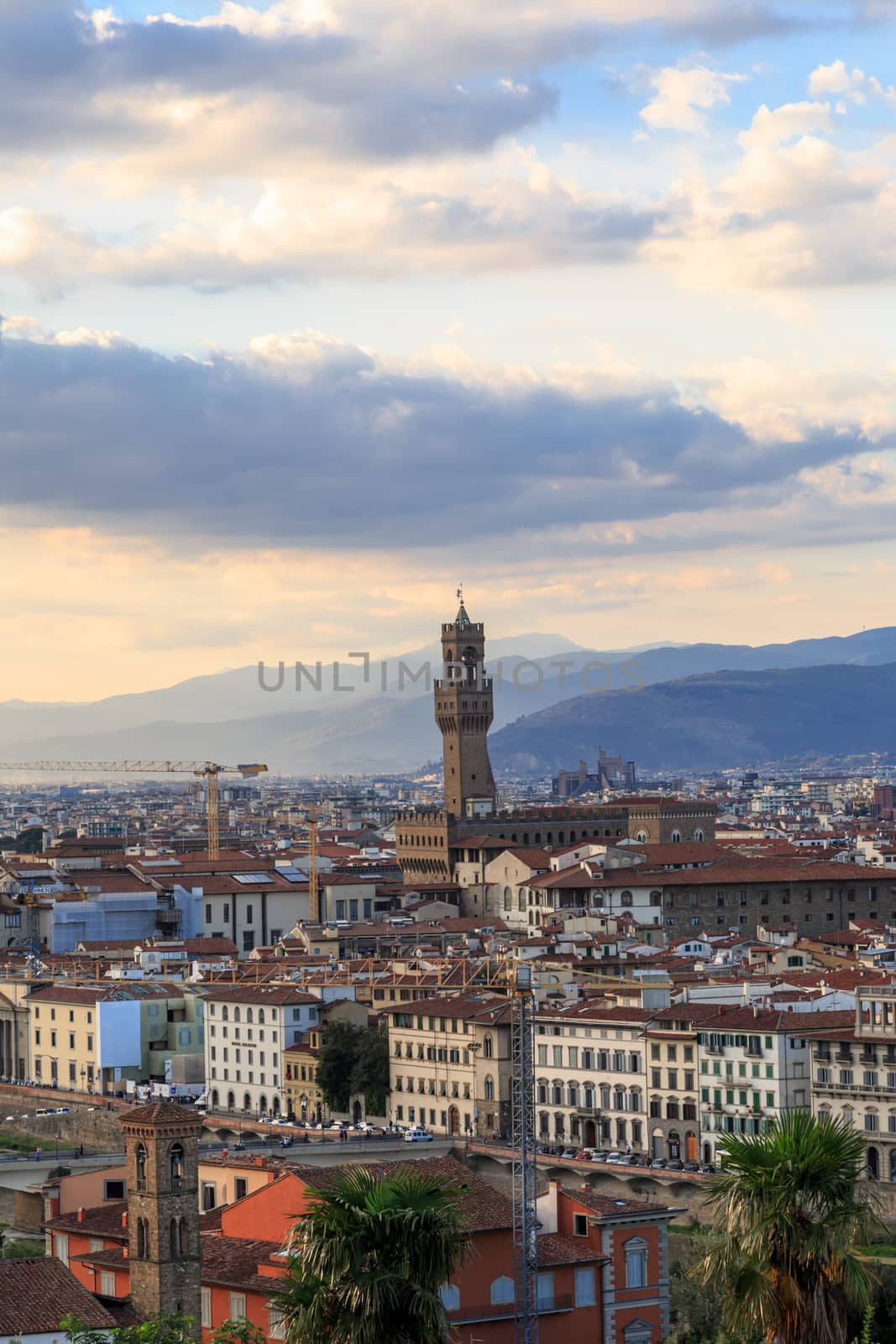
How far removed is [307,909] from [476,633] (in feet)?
76.4

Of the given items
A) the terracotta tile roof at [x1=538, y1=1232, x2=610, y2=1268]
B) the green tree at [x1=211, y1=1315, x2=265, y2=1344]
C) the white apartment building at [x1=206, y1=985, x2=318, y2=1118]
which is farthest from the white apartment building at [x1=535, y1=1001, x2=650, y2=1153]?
the green tree at [x1=211, y1=1315, x2=265, y2=1344]

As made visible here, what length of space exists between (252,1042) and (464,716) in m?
51.3

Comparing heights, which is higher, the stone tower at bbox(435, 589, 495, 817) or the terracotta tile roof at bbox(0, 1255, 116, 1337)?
the stone tower at bbox(435, 589, 495, 817)

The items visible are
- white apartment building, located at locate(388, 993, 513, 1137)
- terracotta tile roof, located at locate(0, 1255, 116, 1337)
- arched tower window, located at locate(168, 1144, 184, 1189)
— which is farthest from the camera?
white apartment building, located at locate(388, 993, 513, 1137)

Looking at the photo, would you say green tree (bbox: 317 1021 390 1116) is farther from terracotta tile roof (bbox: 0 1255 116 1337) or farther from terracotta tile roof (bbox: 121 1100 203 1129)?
terracotta tile roof (bbox: 0 1255 116 1337)

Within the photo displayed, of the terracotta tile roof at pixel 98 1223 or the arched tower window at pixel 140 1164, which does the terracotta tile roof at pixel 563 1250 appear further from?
the terracotta tile roof at pixel 98 1223

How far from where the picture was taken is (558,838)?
126188 millimetres

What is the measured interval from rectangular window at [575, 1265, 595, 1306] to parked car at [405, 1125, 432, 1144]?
30.2 m

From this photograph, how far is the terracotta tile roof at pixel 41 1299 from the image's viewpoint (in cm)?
3041

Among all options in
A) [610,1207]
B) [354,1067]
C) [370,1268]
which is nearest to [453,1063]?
[354,1067]

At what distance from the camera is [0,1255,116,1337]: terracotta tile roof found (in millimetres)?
30406

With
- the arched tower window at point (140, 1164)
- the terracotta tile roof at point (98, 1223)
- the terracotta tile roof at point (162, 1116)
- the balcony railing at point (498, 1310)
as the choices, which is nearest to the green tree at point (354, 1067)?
the terracotta tile roof at point (98, 1223)

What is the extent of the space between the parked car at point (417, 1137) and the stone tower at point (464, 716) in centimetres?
5577

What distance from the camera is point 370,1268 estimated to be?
21.4 m
